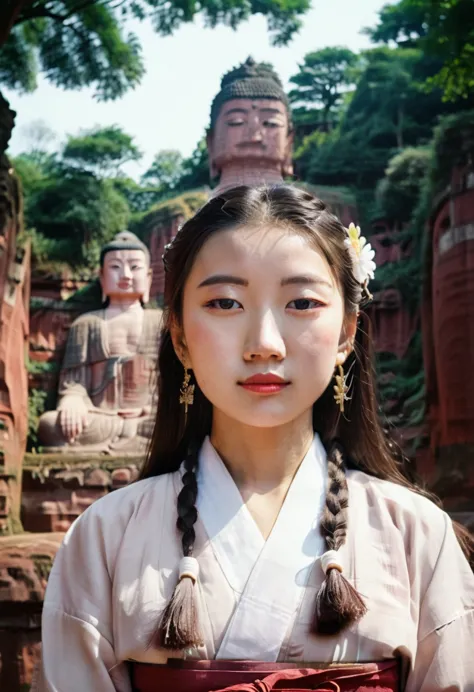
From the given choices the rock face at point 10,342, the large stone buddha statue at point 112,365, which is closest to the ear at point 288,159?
the large stone buddha statue at point 112,365

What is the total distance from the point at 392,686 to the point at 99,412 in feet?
23.2

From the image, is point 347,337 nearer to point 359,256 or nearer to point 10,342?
point 359,256

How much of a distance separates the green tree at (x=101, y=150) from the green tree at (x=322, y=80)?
10.5 feet

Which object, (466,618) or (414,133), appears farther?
(414,133)

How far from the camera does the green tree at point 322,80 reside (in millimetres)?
13797

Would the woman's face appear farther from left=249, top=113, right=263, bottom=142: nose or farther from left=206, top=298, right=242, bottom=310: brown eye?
left=249, top=113, right=263, bottom=142: nose

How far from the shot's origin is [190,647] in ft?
4.88

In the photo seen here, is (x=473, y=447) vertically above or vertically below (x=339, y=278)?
below

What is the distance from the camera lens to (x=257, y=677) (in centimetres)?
146

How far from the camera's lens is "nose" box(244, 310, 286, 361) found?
158 cm

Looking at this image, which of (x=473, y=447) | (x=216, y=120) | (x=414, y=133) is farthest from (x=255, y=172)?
(x=473, y=447)

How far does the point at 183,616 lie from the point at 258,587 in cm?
16

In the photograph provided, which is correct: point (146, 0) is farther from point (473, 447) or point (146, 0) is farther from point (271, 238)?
point (271, 238)

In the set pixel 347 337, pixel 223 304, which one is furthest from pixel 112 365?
pixel 223 304
